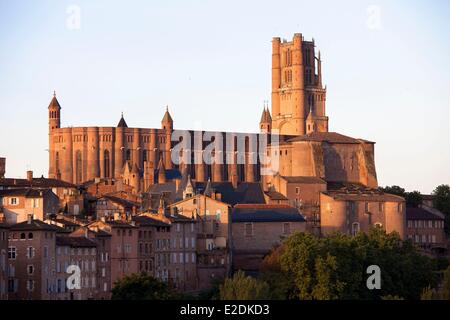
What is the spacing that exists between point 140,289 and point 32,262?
22.4 feet

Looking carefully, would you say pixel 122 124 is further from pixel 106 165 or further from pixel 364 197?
pixel 364 197

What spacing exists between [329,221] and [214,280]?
107 feet

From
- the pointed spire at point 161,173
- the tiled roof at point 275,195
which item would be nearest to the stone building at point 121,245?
the tiled roof at point 275,195

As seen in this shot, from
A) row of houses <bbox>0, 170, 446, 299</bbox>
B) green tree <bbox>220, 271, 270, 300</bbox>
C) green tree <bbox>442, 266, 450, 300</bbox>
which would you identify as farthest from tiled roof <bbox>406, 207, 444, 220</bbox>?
green tree <bbox>220, 271, 270, 300</bbox>

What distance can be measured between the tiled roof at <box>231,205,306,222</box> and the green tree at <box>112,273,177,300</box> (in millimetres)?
37875

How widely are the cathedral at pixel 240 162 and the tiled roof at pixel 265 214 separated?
9302 mm

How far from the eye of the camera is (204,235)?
12938 centimetres

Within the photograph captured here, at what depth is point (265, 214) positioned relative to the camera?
139625 mm

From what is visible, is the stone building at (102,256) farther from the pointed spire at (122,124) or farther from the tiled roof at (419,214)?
the pointed spire at (122,124)

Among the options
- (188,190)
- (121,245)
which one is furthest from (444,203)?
(121,245)

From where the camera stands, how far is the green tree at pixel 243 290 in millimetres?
96062
